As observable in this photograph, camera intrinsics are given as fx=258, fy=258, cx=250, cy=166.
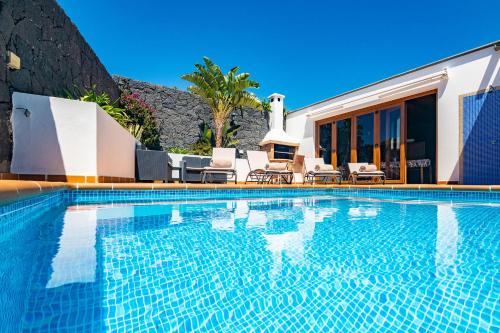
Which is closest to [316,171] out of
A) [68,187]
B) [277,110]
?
[277,110]

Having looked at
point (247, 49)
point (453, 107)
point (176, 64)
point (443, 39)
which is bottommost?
point (453, 107)

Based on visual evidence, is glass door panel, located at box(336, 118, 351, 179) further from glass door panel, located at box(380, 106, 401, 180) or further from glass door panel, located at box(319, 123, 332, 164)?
glass door panel, located at box(380, 106, 401, 180)

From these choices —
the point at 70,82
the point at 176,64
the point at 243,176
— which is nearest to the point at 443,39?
the point at 243,176

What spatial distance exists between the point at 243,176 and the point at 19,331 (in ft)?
28.2

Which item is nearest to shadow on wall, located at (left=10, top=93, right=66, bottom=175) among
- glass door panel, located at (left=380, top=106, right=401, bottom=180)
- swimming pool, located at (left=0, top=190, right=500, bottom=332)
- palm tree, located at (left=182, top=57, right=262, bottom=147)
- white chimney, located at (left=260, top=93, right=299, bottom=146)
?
swimming pool, located at (left=0, top=190, right=500, bottom=332)

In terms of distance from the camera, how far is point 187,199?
5.05 meters

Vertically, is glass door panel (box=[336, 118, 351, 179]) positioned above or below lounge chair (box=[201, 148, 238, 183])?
above

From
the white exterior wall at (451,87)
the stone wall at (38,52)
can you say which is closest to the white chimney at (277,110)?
the white exterior wall at (451,87)

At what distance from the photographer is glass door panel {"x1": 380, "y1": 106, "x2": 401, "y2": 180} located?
8.91 meters

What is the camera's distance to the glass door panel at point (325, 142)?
11282 mm

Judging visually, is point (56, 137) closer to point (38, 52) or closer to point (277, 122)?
point (38, 52)

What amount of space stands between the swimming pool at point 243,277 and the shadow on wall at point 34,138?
6.66 feet

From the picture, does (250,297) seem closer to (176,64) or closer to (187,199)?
(187,199)

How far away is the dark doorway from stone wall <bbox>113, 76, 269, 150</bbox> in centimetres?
685
